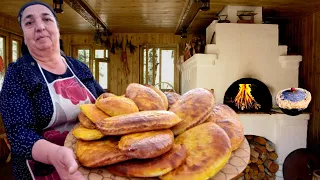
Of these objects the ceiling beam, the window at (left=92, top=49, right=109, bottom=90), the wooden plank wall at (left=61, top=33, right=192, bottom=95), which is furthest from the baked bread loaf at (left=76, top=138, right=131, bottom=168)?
the window at (left=92, top=49, right=109, bottom=90)

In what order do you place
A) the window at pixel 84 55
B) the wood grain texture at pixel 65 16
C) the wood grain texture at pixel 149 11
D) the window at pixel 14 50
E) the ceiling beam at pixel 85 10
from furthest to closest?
1. the window at pixel 84 55
2. the window at pixel 14 50
3. the wood grain texture at pixel 65 16
4. the wood grain texture at pixel 149 11
5. the ceiling beam at pixel 85 10

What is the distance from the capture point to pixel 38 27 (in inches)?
32.9

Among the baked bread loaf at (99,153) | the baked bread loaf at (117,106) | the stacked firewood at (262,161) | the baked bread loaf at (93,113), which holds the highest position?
the baked bread loaf at (117,106)

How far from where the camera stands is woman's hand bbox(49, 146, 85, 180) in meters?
0.52

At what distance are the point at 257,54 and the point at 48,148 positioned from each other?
359 centimetres

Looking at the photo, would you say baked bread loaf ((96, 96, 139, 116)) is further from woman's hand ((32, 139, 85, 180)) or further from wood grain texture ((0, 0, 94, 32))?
wood grain texture ((0, 0, 94, 32))

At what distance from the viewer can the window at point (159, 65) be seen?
257 inches

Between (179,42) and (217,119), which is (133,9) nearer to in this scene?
(179,42)

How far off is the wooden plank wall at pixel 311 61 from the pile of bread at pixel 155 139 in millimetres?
3757

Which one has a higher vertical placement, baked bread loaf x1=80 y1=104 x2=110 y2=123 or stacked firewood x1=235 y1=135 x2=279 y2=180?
baked bread loaf x1=80 y1=104 x2=110 y2=123

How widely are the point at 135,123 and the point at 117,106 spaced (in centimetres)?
11

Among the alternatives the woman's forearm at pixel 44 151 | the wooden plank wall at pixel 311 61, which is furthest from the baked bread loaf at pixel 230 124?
the wooden plank wall at pixel 311 61

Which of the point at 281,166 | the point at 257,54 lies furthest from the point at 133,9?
the point at 281,166

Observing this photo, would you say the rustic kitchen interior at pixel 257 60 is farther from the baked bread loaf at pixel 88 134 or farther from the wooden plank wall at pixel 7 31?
the baked bread loaf at pixel 88 134
